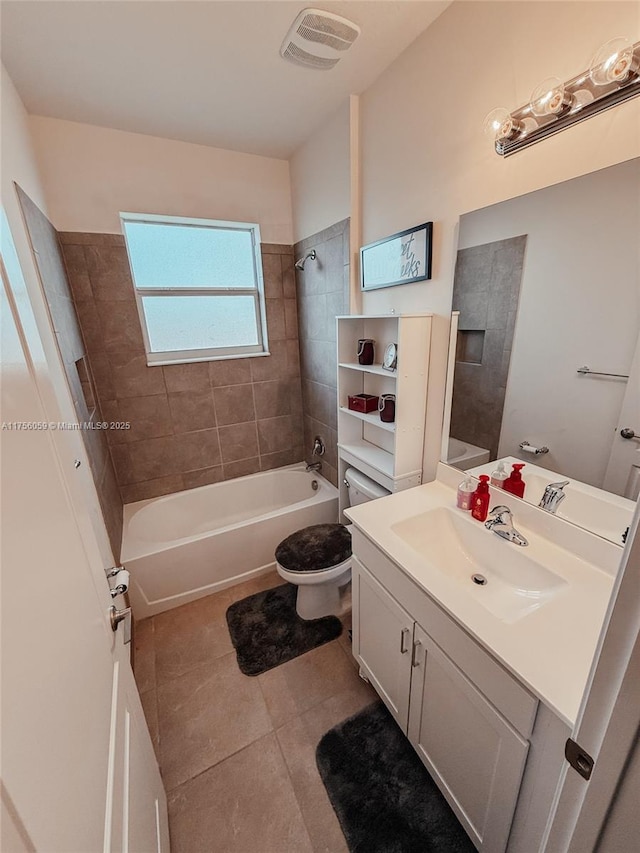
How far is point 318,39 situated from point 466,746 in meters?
2.46

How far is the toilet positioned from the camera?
1.76 m

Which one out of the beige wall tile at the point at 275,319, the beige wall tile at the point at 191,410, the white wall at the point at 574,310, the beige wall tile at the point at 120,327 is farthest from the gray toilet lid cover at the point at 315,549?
the beige wall tile at the point at 120,327

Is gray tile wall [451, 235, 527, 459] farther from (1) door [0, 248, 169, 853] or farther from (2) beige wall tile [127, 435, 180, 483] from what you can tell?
(2) beige wall tile [127, 435, 180, 483]

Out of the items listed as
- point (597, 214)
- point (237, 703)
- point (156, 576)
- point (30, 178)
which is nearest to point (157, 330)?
point (30, 178)

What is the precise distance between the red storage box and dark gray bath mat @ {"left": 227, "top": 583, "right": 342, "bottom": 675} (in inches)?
46.3

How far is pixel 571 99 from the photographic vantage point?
0.92 metres

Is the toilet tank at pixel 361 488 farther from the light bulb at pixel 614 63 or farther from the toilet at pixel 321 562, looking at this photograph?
the light bulb at pixel 614 63

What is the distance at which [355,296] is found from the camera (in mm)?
1938

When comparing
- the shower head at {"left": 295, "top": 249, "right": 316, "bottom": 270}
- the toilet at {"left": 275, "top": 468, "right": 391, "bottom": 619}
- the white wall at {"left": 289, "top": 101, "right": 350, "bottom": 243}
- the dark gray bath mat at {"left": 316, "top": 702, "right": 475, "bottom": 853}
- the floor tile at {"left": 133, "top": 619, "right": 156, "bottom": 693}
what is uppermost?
the white wall at {"left": 289, "top": 101, "right": 350, "bottom": 243}


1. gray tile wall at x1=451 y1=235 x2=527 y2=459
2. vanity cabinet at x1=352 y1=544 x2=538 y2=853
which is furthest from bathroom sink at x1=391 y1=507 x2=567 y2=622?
gray tile wall at x1=451 y1=235 x2=527 y2=459

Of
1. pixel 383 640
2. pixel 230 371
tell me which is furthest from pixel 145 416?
pixel 383 640

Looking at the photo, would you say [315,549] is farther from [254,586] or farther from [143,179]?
[143,179]

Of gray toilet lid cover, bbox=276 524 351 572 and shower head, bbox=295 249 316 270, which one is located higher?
shower head, bbox=295 249 316 270

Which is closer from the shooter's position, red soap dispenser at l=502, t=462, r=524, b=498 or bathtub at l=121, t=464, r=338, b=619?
red soap dispenser at l=502, t=462, r=524, b=498
